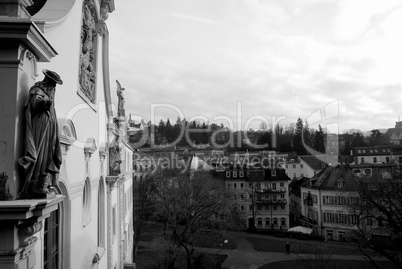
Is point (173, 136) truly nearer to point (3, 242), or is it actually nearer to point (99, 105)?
point (99, 105)

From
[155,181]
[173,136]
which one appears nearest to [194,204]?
[155,181]

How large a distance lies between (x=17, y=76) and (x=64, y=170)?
3358mm

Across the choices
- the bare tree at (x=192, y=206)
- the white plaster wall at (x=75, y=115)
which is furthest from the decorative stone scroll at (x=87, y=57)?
the bare tree at (x=192, y=206)

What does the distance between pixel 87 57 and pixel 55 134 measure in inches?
210

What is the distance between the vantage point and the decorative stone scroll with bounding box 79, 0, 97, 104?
8.86 m

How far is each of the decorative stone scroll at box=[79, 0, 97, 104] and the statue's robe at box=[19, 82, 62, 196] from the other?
447 cm

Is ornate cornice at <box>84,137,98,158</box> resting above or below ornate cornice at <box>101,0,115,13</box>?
below

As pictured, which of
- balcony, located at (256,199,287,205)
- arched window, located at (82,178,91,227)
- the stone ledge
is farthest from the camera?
balcony, located at (256,199,287,205)

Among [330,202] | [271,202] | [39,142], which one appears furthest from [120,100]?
[271,202]

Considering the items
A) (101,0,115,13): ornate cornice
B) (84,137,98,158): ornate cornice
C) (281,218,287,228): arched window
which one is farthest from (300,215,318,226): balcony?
(84,137,98,158): ornate cornice

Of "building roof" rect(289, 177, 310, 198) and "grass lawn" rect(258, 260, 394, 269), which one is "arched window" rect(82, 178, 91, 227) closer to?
"grass lawn" rect(258, 260, 394, 269)

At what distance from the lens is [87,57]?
Result: 30.7ft

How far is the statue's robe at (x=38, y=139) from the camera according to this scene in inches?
164

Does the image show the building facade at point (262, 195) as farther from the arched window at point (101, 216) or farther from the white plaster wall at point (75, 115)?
the white plaster wall at point (75, 115)
